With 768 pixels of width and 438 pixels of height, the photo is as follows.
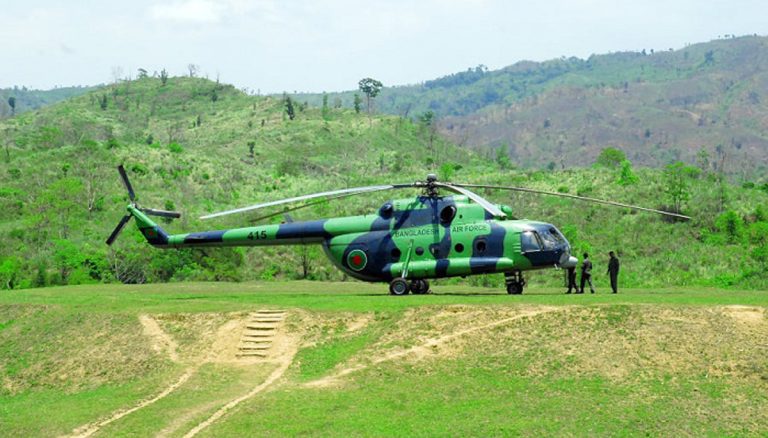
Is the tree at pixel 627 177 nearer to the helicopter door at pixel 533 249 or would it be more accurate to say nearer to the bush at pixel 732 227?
the bush at pixel 732 227

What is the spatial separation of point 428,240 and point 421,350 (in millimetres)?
6990

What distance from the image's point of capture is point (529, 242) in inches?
1082

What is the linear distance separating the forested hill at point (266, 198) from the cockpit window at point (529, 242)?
16.2 meters

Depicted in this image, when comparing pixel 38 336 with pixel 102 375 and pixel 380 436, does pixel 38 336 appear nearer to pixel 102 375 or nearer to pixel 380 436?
pixel 102 375

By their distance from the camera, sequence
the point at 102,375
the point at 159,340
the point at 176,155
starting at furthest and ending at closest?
the point at 176,155
the point at 159,340
the point at 102,375

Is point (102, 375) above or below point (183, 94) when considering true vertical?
below

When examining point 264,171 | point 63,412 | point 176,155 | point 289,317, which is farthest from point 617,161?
point 63,412

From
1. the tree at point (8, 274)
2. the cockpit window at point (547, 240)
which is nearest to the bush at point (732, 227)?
the cockpit window at point (547, 240)

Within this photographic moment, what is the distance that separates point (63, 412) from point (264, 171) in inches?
3372

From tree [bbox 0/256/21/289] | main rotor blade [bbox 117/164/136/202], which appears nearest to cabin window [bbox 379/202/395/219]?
main rotor blade [bbox 117/164/136/202]

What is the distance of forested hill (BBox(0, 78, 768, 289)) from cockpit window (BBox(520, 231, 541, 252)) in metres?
16.2

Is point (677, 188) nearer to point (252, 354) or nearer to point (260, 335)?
point (260, 335)

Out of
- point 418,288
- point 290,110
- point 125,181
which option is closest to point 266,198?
point 125,181

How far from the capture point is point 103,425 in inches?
733
